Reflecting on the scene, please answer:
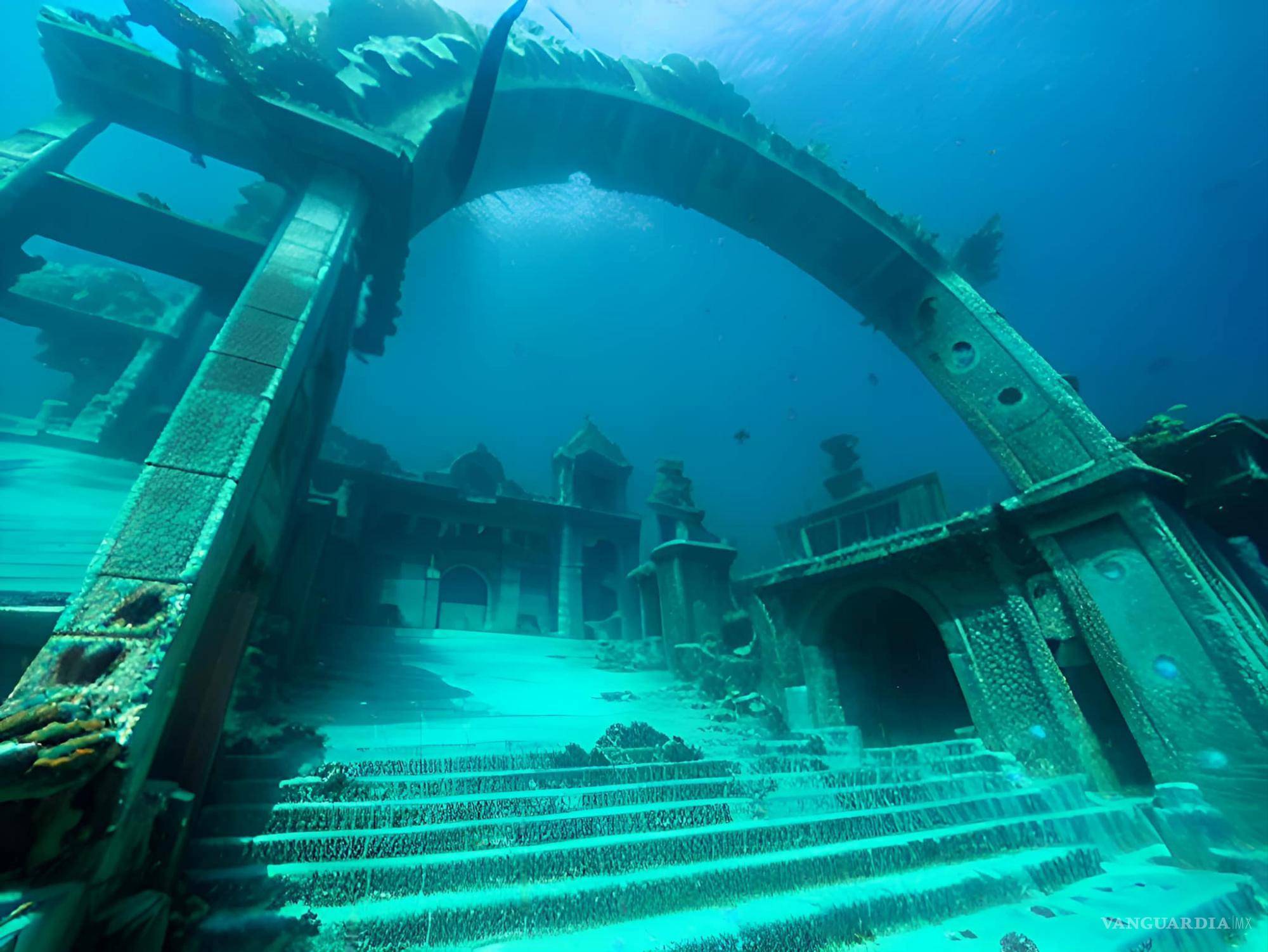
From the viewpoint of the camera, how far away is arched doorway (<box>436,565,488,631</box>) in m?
19.8

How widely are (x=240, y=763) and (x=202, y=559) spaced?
1881mm

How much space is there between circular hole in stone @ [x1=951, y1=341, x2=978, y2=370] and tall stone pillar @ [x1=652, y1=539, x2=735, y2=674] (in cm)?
662

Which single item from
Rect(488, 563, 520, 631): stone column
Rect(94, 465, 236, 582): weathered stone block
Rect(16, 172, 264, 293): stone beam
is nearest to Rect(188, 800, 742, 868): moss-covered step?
Rect(94, 465, 236, 582): weathered stone block

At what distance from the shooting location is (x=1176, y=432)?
25.7 feet

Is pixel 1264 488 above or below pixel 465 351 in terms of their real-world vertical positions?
below

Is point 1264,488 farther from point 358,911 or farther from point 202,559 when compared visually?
point 202,559

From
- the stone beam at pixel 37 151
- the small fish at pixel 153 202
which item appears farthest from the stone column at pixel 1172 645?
the stone beam at pixel 37 151

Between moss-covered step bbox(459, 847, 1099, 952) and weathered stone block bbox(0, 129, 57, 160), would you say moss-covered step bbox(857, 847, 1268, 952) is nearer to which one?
moss-covered step bbox(459, 847, 1099, 952)

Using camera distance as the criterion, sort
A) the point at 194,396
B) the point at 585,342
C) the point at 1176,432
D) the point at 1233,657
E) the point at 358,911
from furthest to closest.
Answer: the point at 585,342 < the point at 1176,432 < the point at 1233,657 < the point at 194,396 < the point at 358,911

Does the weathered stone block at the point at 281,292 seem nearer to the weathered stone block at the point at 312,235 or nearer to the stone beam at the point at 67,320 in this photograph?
the weathered stone block at the point at 312,235

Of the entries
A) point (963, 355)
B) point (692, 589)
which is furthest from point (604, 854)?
point (963, 355)

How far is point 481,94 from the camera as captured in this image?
8.69 metres

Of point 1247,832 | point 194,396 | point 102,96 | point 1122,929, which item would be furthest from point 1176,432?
point 102,96

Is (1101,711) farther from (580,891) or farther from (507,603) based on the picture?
(507,603)
